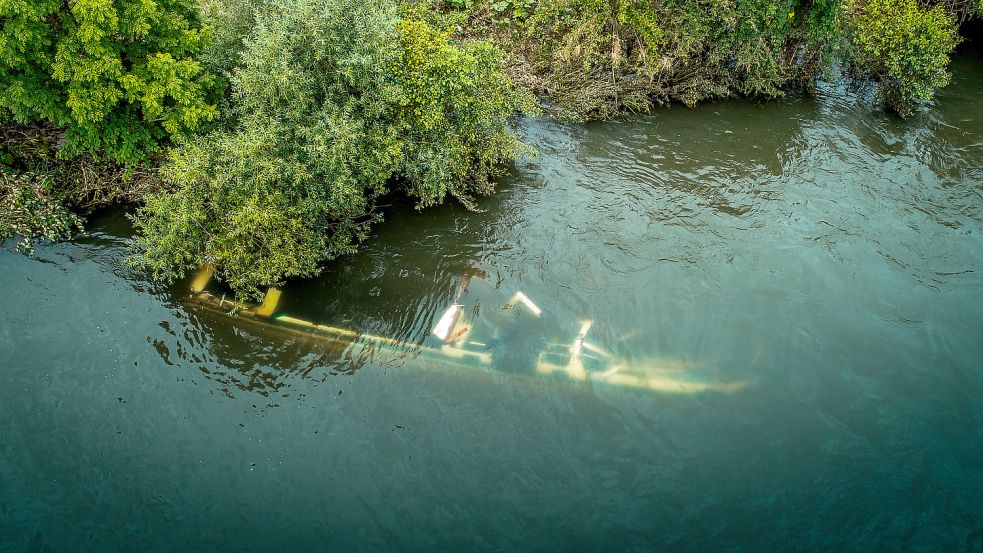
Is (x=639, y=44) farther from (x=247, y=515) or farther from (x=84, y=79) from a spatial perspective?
(x=247, y=515)

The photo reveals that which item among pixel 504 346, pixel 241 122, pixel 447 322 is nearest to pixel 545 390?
pixel 504 346

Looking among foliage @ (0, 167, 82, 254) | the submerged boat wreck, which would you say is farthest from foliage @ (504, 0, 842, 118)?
foliage @ (0, 167, 82, 254)

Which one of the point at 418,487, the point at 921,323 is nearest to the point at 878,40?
the point at 921,323

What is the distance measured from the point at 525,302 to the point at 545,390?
269 cm

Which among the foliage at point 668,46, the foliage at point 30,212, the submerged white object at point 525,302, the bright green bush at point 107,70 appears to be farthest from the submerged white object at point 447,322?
the foliage at point 30,212

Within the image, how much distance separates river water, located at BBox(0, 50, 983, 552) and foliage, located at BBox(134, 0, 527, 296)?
5.06 ft

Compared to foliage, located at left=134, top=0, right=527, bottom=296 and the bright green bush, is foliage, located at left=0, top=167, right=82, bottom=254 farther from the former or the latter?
foliage, located at left=134, top=0, right=527, bottom=296

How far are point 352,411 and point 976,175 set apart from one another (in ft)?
67.9

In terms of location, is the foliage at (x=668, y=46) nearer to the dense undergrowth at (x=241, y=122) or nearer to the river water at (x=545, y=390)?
the dense undergrowth at (x=241, y=122)

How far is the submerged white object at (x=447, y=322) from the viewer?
14398mm

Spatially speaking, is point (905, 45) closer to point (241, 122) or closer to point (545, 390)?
point (545, 390)

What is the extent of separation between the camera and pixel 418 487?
38.5ft

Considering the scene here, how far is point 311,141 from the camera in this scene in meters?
14.3

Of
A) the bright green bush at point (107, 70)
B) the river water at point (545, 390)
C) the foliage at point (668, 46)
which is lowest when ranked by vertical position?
the river water at point (545, 390)
